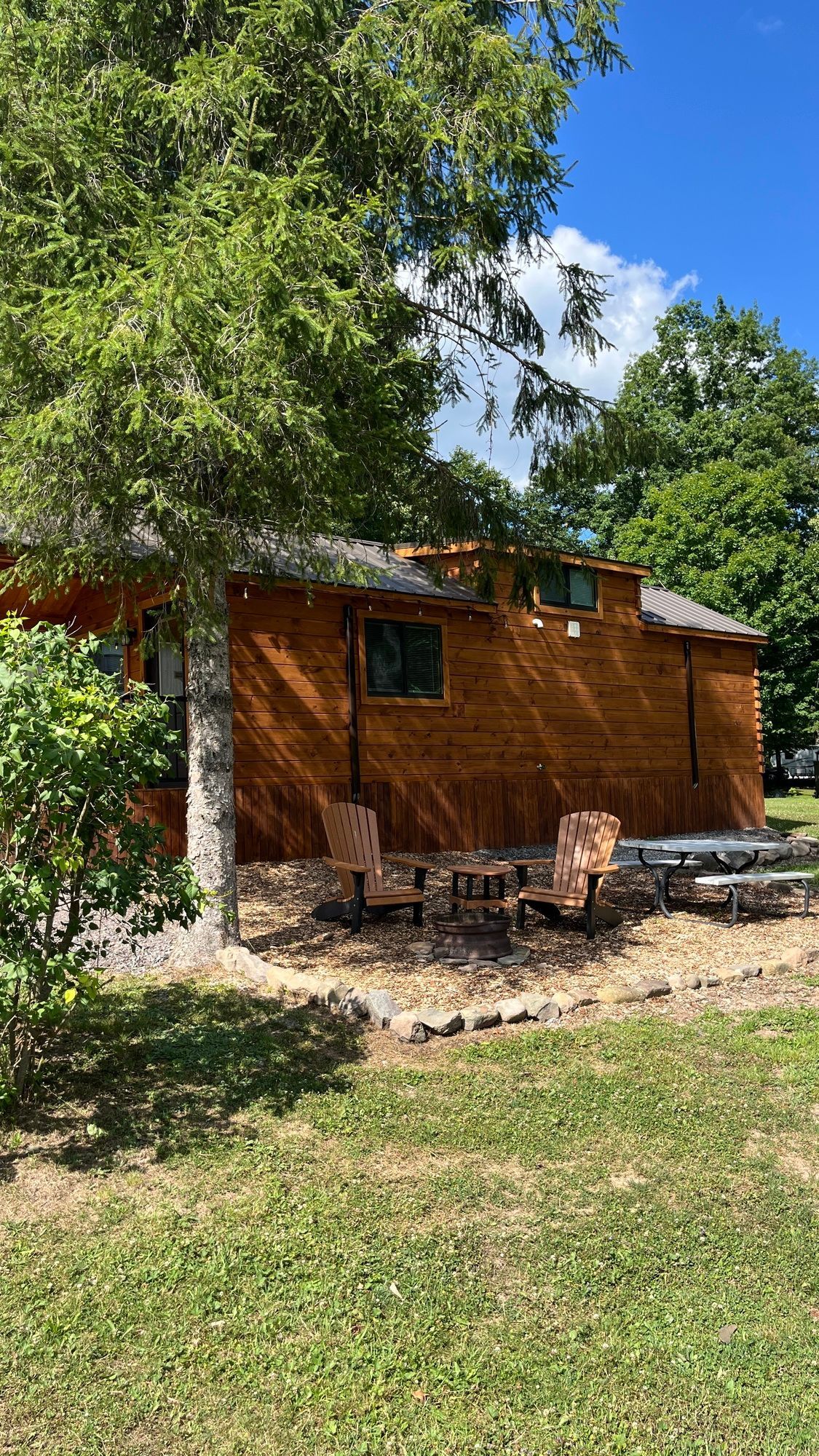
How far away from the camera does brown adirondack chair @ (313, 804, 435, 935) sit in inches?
298

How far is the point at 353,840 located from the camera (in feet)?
26.8

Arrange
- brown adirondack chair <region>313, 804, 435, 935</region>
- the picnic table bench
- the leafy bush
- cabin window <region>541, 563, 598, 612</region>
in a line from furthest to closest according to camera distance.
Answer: cabin window <region>541, 563, 598, 612</region> → the picnic table bench → brown adirondack chair <region>313, 804, 435, 935</region> → the leafy bush

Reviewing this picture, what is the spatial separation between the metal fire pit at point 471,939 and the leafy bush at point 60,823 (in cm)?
298

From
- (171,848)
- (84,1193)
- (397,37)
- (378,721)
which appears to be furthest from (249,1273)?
(378,721)

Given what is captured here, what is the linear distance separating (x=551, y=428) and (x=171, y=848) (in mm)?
5347

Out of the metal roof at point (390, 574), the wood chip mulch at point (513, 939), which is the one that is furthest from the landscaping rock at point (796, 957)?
the metal roof at point (390, 574)

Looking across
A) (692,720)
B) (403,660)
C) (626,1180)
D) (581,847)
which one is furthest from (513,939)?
(692,720)

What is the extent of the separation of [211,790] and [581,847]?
3.31 m

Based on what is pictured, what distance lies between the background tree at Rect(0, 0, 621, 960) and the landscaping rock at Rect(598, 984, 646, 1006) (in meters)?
2.42

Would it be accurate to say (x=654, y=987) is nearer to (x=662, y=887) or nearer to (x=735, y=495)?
(x=662, y=887)

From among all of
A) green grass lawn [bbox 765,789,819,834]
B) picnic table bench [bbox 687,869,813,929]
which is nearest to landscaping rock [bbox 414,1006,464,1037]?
picnic table bench [bbox 687,869,813,929]

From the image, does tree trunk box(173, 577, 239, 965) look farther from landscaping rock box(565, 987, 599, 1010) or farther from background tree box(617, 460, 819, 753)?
background tree box(617, 460, 819, 753)

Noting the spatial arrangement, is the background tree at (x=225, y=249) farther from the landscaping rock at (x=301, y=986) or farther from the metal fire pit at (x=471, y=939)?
the metal fire pit at (x=471, y=939)

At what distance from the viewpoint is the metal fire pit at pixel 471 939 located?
685 cm
